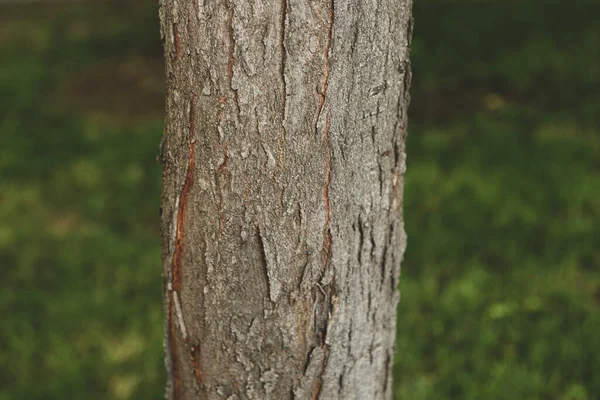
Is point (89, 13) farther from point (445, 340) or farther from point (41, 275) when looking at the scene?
point (445, 340)

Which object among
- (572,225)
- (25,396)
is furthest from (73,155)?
(572,225)

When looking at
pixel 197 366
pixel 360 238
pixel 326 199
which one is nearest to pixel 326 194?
pixel 326 199

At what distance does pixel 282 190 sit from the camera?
1.40 meters

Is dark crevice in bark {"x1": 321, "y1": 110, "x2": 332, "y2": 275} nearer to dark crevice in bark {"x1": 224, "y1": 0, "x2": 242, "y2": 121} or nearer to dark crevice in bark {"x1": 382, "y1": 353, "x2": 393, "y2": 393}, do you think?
dark crevice in bark {"x1": 224, "y1": 0, "x2": 242, "y2": 121}

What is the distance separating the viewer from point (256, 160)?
1.38 metres

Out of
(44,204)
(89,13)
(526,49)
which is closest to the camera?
(44,204)

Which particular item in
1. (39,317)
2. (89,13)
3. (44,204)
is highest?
(89,13)

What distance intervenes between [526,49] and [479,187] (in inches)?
77.0

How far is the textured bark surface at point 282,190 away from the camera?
1314 millimetres

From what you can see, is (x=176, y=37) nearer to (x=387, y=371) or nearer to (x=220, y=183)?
(x=220, y=183)

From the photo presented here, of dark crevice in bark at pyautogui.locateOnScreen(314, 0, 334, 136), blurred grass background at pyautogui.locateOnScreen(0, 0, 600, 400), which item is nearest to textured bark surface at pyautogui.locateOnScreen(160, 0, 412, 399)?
dark crevice in bark at pyautogui.locateOnScreen(314, 0, 334, 136)

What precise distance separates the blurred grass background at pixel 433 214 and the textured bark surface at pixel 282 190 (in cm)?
129

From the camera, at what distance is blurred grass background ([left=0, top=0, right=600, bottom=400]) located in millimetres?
2914

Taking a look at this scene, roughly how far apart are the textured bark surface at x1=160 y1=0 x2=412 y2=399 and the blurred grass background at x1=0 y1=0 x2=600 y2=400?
1.29 meters
